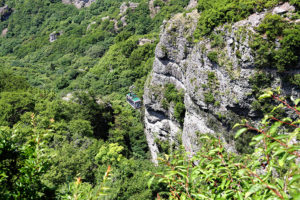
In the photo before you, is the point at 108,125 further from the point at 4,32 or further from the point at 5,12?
the point at 5,12

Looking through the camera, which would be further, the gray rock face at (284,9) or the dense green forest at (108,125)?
the gray rock face at (284,9)

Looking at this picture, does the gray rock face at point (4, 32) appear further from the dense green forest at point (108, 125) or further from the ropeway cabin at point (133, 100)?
the ropeway cabin at point (133, 100)

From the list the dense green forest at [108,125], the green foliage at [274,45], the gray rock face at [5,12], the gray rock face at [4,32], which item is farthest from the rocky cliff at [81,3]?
the green foliage at [274,45]

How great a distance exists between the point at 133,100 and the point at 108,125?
852 cm

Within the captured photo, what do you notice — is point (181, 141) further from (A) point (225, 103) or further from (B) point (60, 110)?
(B) point (60, 110)

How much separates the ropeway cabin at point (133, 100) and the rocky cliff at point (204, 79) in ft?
37.3

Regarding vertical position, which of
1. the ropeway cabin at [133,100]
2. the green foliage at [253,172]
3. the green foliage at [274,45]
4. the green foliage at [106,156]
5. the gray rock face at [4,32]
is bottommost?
the ropeway cabin at [133,100]

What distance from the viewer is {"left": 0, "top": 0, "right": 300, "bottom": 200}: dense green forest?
4.18 m

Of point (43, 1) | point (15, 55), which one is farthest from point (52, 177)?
point (43, 1)

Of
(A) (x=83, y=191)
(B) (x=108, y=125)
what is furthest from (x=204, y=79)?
(B) (x=108, y=125)

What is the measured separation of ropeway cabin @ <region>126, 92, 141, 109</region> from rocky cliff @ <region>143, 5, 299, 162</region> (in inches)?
447

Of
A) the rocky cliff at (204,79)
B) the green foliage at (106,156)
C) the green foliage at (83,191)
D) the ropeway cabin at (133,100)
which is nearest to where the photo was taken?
the green foliage at (83,191)

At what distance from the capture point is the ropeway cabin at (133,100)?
45.1m

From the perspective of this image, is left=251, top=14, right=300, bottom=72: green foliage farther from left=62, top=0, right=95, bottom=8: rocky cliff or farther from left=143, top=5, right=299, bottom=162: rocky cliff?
left=62, top=0, right=95, bottom=8: rocky cliff
